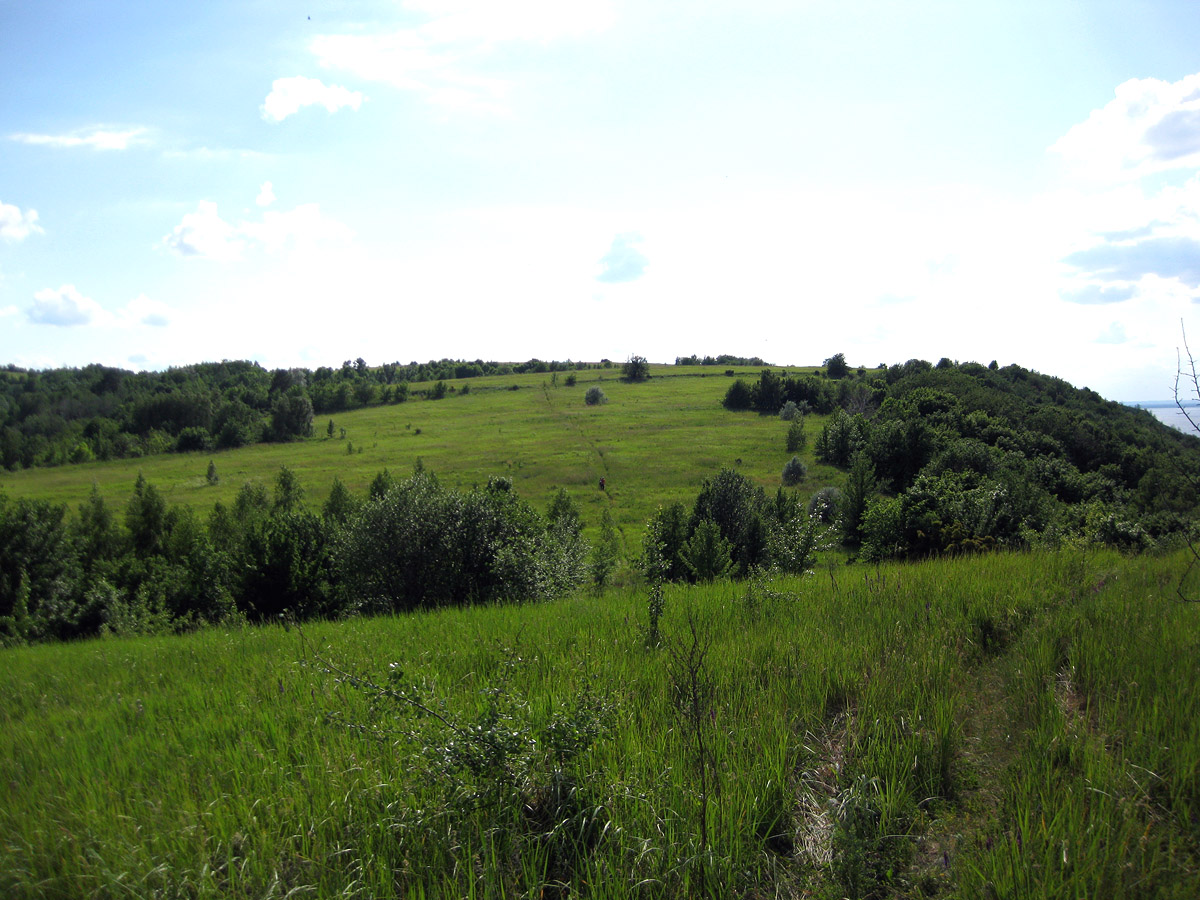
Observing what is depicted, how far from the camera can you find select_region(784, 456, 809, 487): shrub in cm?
7206

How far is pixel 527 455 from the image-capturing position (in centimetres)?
8831

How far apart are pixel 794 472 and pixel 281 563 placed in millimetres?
59233

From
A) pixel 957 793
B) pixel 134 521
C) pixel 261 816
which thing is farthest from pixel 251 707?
pixel 134 521

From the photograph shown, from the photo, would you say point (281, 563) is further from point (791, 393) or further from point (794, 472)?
point (791, 393)

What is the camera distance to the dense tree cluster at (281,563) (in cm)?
2044

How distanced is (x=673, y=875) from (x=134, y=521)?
59639 mm

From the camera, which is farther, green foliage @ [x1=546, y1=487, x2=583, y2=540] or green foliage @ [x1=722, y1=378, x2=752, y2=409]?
green foliage @ [x1=722, y1=378, x2=752, y2=409]

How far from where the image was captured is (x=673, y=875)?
268cm

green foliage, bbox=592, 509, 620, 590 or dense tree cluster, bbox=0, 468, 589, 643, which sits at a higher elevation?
dense tree cluster, bbox=0, 468, 589, 643

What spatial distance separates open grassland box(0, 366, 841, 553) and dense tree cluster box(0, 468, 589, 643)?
74.8 feet

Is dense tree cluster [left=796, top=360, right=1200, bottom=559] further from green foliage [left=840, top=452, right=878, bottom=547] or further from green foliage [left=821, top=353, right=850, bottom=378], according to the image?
green foliage [left=821, top=353, right=850, bottom=378]

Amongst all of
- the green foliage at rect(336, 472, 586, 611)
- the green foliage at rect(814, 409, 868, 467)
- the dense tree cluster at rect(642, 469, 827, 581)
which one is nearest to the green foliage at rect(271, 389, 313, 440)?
the green foliage at rect(814, 409, 868, 467)

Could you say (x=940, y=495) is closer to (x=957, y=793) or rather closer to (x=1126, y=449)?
(x=957, y=793)

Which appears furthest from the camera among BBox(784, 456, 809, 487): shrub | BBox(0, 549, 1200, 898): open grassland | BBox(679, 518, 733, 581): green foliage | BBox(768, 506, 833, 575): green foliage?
BBox(784, 456, 809, 487): shrub
